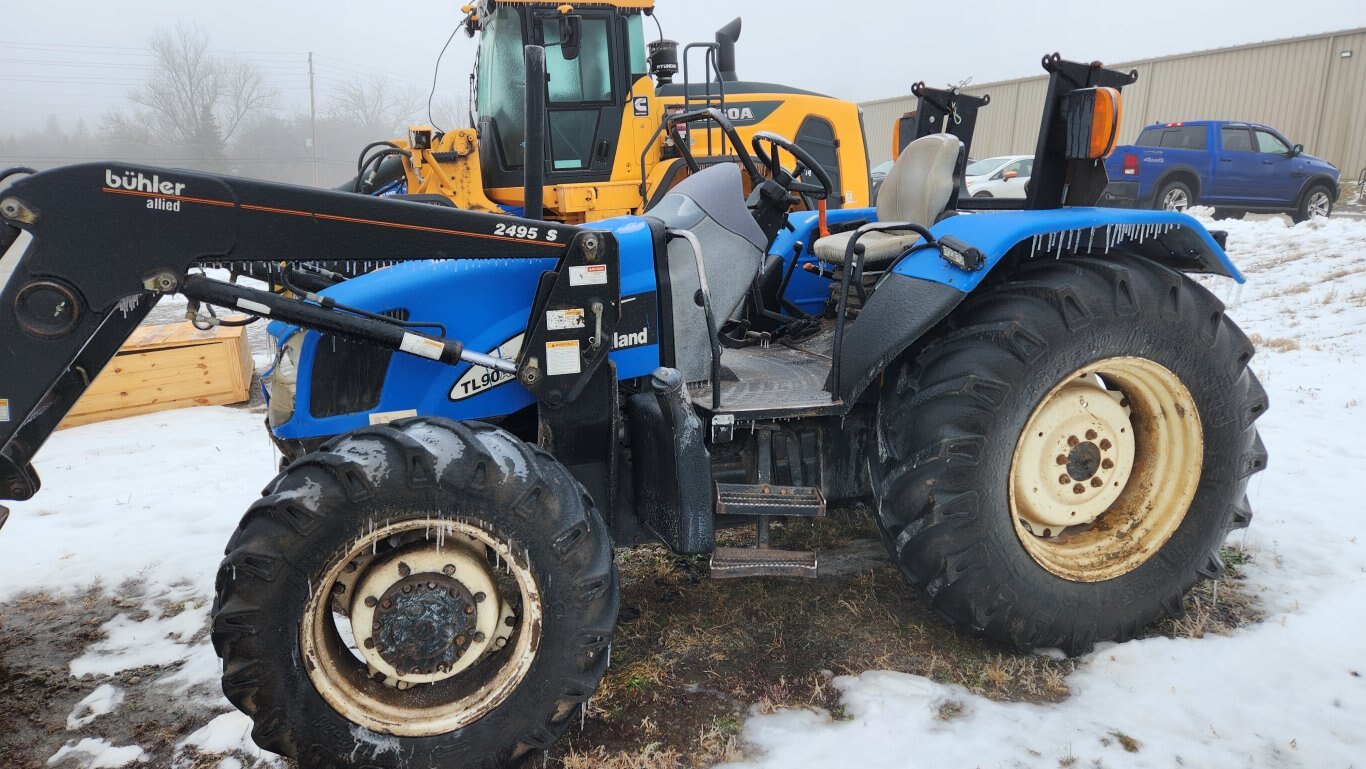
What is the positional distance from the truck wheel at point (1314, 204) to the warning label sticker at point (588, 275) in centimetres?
1547

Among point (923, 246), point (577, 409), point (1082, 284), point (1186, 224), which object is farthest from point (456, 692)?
point (1186, 224)

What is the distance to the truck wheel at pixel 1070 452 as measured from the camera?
2750 mm

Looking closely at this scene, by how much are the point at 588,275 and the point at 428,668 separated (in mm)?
1183

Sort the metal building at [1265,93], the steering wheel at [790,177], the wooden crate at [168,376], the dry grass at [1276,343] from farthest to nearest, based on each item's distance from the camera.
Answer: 1. the metal building at [1265,93]
2. the dry grass at [1276,343]
3. the wooden crate at [168,376]
4. the steering wheel at [790,177]

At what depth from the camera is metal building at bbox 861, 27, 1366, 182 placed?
20344mm

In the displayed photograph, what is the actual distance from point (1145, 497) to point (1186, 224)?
0.98 meters

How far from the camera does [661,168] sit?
854cm

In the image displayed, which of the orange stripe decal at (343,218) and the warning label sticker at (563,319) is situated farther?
the warning label sticker at (563,319)

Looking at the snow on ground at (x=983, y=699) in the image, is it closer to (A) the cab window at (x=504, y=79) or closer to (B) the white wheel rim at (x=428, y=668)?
(B) the white wheel rim at (x=428, y=668)

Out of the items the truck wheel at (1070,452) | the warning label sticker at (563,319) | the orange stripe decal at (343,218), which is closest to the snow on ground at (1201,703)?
the truck wheel at (1070,452)

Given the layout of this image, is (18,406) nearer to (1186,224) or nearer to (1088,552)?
(1088,552)

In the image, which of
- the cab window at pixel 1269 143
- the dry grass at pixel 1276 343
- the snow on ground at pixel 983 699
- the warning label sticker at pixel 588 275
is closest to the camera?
the snow on ground at pixel 983 699

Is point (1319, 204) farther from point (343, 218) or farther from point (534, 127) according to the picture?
point (343, 218)

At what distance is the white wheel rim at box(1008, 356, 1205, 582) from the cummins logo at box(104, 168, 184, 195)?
2.56 metres
